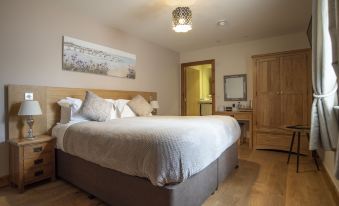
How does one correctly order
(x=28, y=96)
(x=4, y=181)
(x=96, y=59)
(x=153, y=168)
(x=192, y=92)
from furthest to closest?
(x=192, y=92)
(x=96, y=59)
(x=28, y=96)
(x=4, y=181)
(x=153, y=168)

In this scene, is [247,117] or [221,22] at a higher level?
[221,22]

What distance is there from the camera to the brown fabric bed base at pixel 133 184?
1442 mm

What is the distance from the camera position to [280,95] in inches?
148

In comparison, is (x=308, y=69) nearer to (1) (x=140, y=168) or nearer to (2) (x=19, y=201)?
(1) (x=140, y=168)

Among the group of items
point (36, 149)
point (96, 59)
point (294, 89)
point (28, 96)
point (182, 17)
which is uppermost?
point (182, 17)

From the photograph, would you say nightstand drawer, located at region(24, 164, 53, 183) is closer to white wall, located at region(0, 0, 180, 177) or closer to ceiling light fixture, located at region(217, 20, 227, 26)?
white wall, located at region(0, 0, 180, 177)

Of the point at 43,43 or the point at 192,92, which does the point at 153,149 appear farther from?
the point at 192,92

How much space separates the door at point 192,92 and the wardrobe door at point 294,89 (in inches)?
105

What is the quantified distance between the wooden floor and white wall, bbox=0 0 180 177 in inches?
25.2

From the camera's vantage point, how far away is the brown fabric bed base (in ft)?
4.73

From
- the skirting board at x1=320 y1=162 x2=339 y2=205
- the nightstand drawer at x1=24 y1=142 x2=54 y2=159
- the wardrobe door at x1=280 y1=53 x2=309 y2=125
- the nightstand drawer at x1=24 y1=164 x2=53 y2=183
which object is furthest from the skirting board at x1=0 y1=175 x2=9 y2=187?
the wardrobe door at x1=280 y1=53 x2=309 y2=125

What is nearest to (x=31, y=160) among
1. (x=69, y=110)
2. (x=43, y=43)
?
(x=69, y=110)

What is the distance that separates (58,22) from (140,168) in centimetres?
259

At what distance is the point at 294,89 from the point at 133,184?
11.4ft
